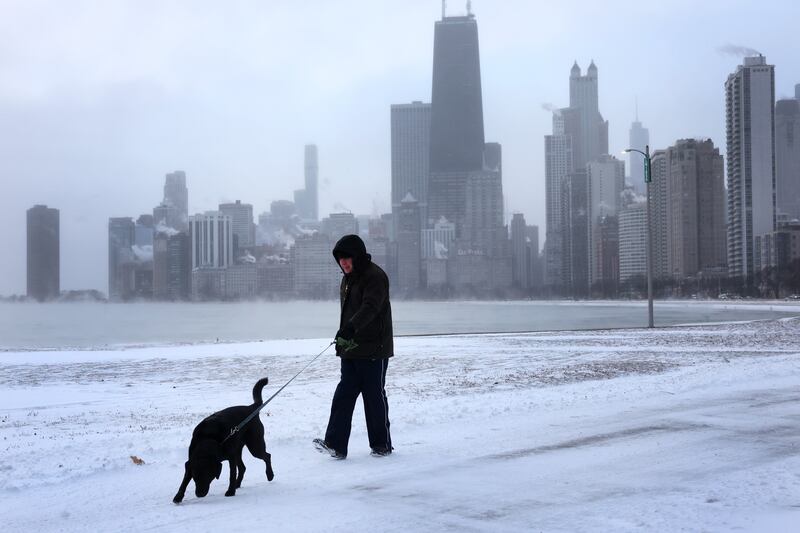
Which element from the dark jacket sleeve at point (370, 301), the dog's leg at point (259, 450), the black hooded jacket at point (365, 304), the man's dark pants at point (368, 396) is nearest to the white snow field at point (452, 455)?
the dog's leg at point (259, 450)

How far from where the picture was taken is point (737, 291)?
135 meters

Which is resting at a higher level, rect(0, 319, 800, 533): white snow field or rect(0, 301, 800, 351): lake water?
rect(0, 319, 800, 533): white snow field

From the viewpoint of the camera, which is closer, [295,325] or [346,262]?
[346,262]

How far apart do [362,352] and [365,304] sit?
1.33ft

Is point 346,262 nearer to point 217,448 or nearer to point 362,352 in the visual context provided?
point 362,352

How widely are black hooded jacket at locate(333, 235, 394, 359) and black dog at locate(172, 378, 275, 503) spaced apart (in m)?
1.17

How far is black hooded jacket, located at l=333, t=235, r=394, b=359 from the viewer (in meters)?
6.27

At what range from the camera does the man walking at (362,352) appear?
6293mm

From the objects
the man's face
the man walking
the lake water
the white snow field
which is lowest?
the lake water

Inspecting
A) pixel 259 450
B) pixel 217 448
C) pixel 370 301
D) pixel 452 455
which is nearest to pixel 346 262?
pixel 370 301

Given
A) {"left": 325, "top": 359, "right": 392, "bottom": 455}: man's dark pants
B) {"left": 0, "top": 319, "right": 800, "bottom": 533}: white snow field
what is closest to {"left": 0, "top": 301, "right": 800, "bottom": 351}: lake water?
{"left": 0, "top": 319, "right": 800, "bottom": 533}: white snow field

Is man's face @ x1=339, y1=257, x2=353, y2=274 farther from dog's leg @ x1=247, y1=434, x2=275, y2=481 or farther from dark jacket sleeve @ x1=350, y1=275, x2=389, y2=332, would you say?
dog's leg @ x1=247, y1=434, x2=275, y2=481

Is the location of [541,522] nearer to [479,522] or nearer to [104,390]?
[479,522]

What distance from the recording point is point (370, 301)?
20.6 ft
